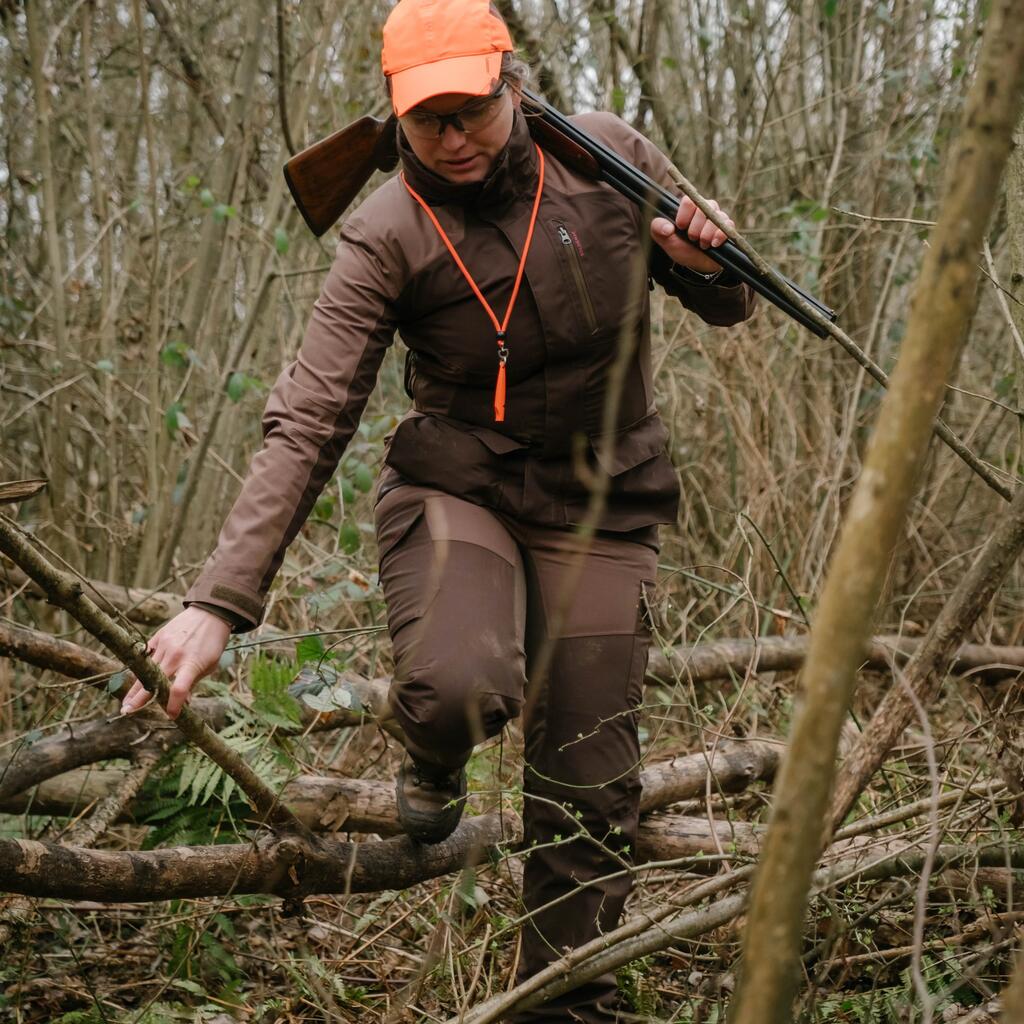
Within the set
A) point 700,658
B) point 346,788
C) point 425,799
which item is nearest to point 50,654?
point 346,788

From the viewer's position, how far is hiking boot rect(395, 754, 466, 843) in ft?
9.77

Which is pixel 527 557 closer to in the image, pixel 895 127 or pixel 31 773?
pixel 31 773

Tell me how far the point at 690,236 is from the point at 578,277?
11.8 inches

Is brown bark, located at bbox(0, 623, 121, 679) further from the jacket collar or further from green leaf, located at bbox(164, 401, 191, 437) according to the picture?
the jacket collar

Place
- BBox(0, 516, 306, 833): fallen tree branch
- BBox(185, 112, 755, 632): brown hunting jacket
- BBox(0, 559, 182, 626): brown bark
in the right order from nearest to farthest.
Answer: BBox(0, 516, 306, 833): fallen tree branch
BBox(185, 112, 755, 632): brown hunting jacket
BBox(0, 559, 182, 626): brown bark

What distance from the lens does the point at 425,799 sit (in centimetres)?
299

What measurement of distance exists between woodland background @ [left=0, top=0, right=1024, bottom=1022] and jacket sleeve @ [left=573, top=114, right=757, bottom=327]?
51.8 inches

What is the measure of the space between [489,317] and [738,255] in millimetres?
649

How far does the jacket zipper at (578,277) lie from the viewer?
2857 millimetres

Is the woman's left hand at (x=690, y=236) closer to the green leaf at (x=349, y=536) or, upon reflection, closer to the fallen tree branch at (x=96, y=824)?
the green leaf at (x=349, y=536)

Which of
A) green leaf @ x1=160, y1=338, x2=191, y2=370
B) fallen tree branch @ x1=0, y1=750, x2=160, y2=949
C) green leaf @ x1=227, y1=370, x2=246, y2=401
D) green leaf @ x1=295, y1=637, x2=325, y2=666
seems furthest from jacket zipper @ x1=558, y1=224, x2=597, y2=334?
green leaf @ x1=160, y1=338, x2=191, y2=370

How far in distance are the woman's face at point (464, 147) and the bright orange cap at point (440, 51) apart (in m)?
0.06

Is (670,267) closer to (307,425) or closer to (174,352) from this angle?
(307,425)

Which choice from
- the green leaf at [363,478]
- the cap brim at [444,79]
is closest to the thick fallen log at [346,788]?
the green leaf at [363,478]
